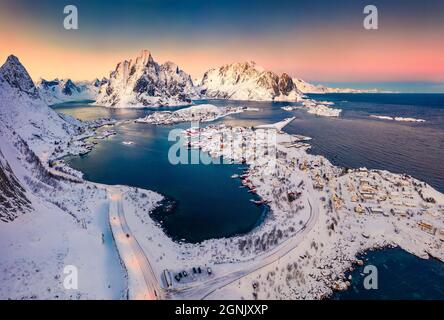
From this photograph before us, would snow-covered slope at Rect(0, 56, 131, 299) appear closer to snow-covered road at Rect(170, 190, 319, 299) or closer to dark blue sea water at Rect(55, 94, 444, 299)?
snow-covered road at Rect(170, 190, 319, 299)

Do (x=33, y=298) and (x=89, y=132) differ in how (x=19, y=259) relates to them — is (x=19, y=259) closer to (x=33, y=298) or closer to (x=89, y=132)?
(x=33, y=298)

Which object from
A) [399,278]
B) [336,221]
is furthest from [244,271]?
[336,221]

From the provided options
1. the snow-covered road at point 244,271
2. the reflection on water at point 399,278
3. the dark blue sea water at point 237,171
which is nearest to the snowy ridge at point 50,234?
the snow-covered road at point 244,271

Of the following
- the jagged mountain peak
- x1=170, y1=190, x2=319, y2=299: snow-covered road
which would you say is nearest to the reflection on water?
x1=170, y1=190, x2=319, y2=299: snow-covered road

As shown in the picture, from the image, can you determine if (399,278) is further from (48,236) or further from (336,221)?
(48,236)
